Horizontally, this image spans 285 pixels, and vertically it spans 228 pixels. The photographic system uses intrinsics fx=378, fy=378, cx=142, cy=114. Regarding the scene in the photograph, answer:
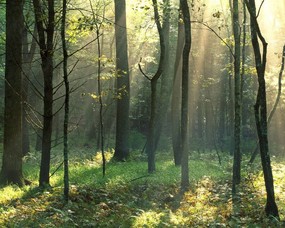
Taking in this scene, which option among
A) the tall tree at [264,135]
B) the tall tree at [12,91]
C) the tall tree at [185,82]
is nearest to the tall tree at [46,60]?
the tall tree at [12,91]

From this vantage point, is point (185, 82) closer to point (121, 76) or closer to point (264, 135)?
point (264, 135)

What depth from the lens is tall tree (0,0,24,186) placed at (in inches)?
439

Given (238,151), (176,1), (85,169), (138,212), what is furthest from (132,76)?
(138,212)

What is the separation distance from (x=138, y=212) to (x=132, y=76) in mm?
32184

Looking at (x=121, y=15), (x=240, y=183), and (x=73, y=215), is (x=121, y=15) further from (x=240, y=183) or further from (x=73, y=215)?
(x=73, y=215)

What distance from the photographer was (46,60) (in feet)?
34.8

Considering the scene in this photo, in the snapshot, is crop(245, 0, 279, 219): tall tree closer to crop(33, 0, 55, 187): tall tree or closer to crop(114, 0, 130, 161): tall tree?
crop(33, 0, 55, 187): tall tree

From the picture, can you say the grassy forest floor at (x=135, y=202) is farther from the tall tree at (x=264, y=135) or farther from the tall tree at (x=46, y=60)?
the tall tree at (x=46, y=60)

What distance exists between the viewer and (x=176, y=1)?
21859 mm

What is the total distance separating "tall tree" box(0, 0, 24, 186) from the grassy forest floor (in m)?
0.80

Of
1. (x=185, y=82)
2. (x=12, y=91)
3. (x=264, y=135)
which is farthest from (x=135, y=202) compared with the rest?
(x=12, y=91)

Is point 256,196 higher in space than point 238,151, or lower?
lower

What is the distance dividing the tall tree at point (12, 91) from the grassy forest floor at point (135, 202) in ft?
2.64

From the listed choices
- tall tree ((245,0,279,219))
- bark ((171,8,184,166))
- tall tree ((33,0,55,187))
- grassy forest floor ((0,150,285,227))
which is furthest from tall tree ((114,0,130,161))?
tall tree ((245,0,279,219))
